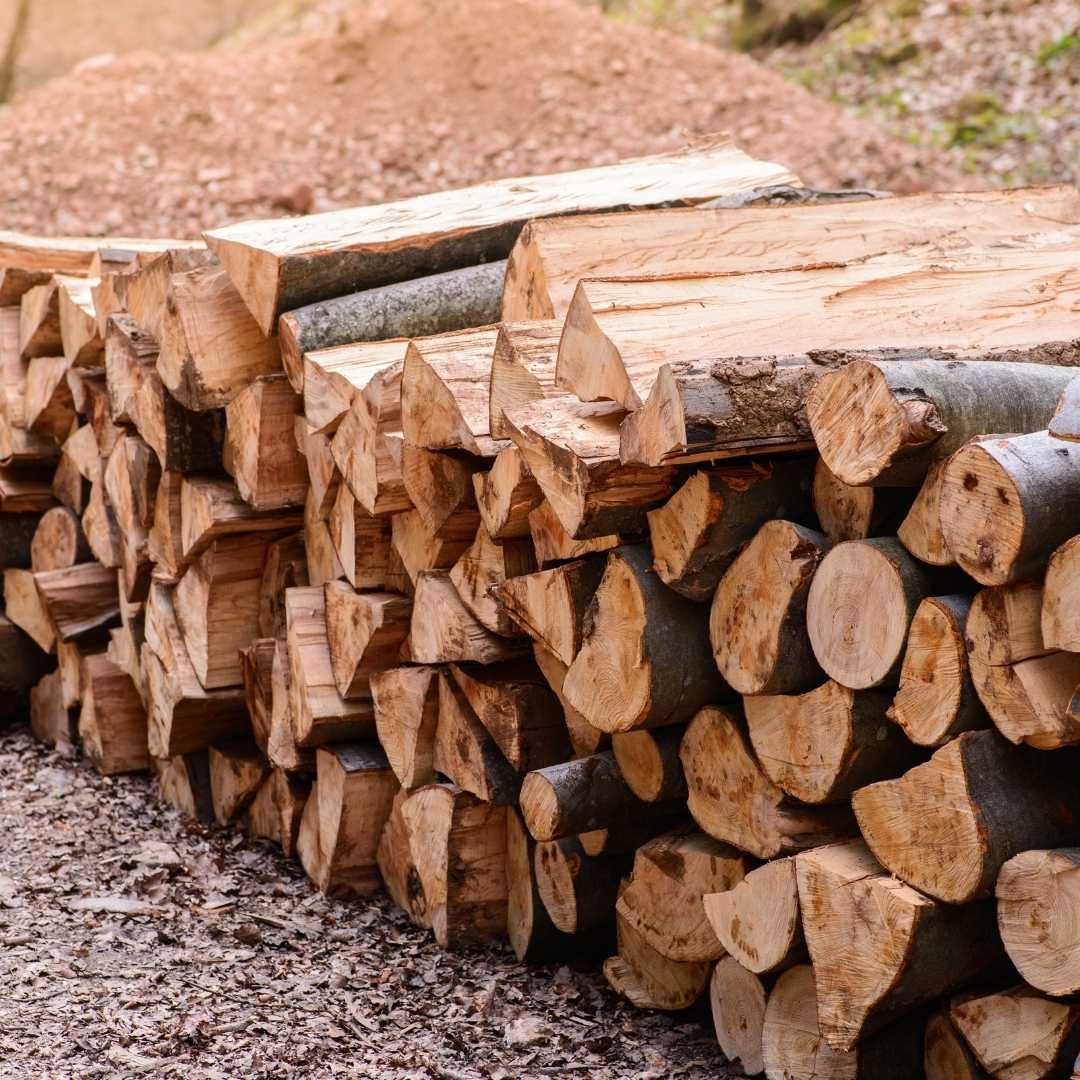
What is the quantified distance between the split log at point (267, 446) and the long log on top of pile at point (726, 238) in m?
0.65

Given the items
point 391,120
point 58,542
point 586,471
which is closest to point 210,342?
point 586,471

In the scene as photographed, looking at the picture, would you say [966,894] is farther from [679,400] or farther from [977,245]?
[977,245]

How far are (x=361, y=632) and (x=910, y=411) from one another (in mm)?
1654

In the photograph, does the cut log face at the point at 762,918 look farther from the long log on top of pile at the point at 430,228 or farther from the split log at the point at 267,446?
the long log on top of pile at the point at 430,228

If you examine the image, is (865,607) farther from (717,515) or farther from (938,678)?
(717,515)

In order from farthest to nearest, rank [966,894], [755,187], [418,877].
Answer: [755,187], [418,877], [966,894]

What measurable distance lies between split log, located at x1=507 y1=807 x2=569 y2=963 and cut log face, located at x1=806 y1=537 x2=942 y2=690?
3.66 ft

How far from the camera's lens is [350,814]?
3562 millimetres

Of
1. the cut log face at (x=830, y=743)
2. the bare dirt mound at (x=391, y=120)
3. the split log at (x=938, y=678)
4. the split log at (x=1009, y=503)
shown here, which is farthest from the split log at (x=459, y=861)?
the bare dirt mound at (x=391, y=120)

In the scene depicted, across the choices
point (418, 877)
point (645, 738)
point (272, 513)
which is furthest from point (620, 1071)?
point (272, 513)

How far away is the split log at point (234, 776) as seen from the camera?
404 cm

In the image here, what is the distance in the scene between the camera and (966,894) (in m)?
2.15

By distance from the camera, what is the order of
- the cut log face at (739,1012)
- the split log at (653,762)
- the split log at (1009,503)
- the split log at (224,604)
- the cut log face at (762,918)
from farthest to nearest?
the split log at (224,604), the split log at (653,762), the cut log face at (739,1012), the cut log face at (762,918), the split log at (1009,503)

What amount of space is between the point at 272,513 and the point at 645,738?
137 centimetres
